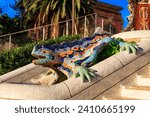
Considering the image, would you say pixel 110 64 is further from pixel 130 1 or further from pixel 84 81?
pixel 130 1

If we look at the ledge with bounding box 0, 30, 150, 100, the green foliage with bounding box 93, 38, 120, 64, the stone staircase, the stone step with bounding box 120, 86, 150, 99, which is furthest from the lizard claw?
the stone step with bounding box 120, 86, 150, 99

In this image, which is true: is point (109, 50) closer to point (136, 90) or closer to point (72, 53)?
point (72, 53)

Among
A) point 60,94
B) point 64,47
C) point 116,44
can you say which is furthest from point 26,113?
point 116,44

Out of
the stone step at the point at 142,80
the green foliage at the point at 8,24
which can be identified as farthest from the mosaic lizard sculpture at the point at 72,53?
the green foliage at the point at 8,24

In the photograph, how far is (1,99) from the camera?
6.49 m

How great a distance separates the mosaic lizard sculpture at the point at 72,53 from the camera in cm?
761

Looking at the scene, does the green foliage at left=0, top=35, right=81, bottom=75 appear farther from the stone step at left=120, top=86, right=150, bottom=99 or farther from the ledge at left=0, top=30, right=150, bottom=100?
the stone step at left=120, top=86, right=150, bottom=99

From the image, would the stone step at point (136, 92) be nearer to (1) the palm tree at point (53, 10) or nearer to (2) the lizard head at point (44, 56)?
(2) the lizard head at point (44, 56)

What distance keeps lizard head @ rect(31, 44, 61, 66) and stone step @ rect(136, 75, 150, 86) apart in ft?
5.69

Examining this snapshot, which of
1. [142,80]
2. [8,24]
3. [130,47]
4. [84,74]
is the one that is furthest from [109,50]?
[8,24]

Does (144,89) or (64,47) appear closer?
(144,89)

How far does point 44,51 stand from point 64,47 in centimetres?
73

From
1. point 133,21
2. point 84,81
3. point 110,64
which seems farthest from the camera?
point 133,21

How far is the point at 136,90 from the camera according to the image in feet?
23.9
